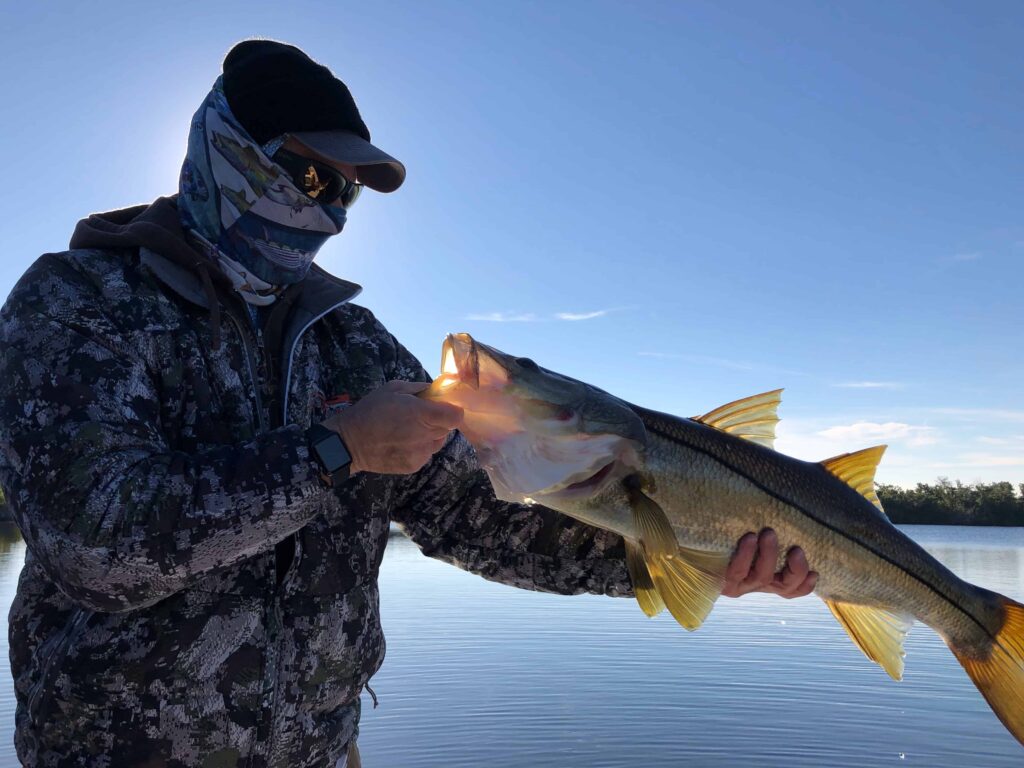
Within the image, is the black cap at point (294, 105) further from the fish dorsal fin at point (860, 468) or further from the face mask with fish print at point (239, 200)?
the fish dorsal fin at point (860, 468)

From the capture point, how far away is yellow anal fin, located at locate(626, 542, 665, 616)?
125 inches

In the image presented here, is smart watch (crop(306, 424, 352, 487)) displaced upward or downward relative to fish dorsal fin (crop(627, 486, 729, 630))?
upward

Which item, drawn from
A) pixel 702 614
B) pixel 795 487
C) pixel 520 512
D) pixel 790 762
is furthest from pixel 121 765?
pixel 790 762

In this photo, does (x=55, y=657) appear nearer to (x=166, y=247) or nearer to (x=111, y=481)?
(x=111, y=481)

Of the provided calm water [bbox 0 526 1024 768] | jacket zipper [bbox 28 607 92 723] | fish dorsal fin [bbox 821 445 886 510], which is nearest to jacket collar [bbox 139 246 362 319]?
jacket zipper [bbox 28 607 92 723]

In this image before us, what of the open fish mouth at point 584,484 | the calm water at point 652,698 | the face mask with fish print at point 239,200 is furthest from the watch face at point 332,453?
the calm water at point 652,698

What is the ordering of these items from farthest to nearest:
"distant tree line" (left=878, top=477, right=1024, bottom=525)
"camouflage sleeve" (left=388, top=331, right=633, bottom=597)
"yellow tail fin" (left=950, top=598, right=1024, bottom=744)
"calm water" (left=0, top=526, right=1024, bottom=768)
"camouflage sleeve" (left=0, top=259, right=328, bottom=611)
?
"distant tree line" (left=878, top=477, right=1024, bottom=525) < "calm water" (left=0, top=526, right=1024, bottom=768) < "camouflage sleeve" (left=388, top=331, right=633, bottom=597) < "yellow tail fin" (left=950, top=598, right=1024, bottom=744) < "camouflage sleeve" (left=0, top=259, right=328, bottom=611)

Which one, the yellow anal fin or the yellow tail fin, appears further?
the yellow tail fin

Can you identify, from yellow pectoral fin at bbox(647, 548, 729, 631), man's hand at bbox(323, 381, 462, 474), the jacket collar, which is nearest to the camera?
man's hand at bbox(323, 381, 462, 474)

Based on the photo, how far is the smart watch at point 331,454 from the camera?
2.38m

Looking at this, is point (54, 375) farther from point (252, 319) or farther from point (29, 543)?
point (252, 319)

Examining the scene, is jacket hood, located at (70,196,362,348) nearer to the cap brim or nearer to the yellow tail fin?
the cap brim

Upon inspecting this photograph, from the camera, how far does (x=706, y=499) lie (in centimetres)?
322

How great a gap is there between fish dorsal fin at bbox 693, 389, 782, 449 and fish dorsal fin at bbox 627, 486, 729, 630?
0.61 m
